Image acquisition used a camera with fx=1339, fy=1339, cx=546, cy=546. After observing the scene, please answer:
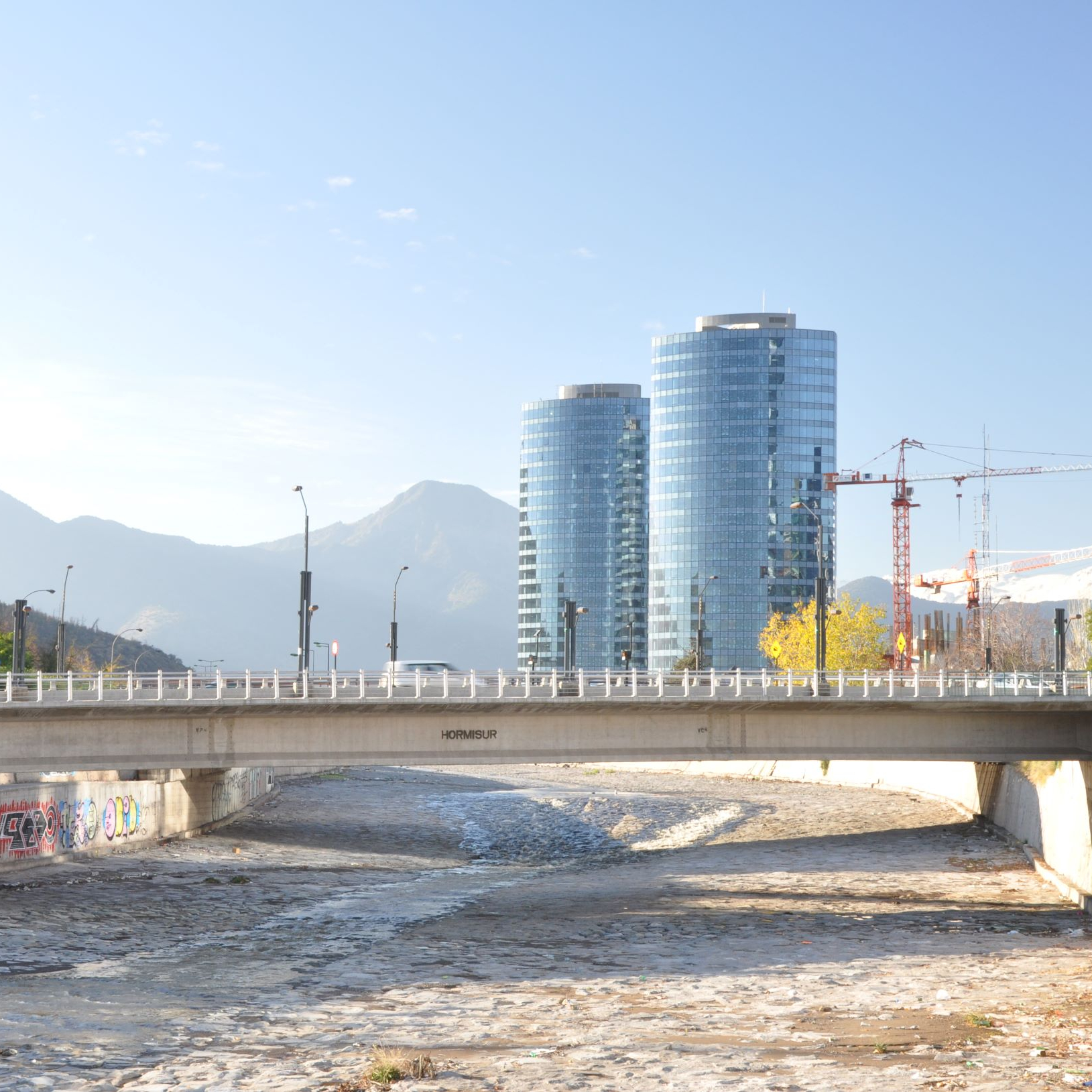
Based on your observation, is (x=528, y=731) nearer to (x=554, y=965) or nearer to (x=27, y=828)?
(x=554, y=965)

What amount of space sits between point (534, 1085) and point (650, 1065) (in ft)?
8.18

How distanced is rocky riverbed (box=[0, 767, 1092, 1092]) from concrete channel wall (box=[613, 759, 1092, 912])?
5.28 ft

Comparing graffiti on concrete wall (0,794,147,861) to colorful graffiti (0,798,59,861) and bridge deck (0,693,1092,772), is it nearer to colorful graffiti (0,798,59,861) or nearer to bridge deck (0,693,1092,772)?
colorful graffiti (0,798,59,861)

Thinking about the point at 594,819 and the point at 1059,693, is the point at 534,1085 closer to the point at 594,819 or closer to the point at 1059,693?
the point at 1059,693

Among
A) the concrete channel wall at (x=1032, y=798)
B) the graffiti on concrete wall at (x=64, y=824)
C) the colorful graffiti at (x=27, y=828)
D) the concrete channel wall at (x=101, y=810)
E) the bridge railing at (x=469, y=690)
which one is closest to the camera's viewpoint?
the bridge railing at (x=469, y=690)

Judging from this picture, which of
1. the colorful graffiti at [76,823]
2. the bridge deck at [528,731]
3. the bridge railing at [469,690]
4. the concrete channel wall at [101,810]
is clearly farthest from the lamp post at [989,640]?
the colorful graffiti at [76,823]

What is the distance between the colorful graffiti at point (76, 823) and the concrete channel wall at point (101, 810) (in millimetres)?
28

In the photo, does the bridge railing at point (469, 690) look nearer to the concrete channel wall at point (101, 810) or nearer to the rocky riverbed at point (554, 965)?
the concrete channel wall at point (101, 810)

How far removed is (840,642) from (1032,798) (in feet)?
233

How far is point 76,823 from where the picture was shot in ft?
181

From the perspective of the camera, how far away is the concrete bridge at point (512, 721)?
46.5 meters

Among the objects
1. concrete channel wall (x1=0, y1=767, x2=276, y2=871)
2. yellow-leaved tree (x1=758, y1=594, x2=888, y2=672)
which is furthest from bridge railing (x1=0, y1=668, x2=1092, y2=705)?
yellow-leaved tree (x1=758, y1=594, x2=888, y2=672)

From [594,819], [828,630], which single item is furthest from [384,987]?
[828,630]

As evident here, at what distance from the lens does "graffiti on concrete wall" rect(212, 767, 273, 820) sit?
72688 mm
